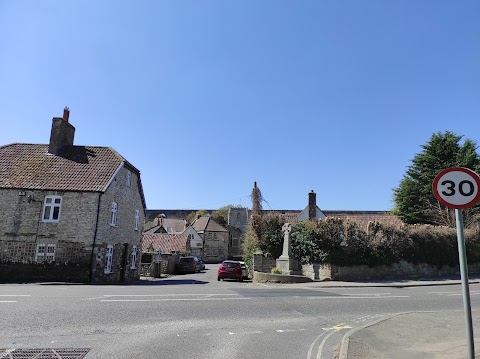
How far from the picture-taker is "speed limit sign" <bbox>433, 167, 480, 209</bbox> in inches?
A: 199

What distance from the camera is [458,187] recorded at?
5129mm

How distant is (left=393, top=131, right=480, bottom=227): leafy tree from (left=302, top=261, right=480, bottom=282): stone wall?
9681 millimetres

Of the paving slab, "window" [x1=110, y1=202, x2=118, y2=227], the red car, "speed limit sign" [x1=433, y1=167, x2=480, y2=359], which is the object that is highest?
"window" [x1=110, y1=202, x2=118, y2=227]

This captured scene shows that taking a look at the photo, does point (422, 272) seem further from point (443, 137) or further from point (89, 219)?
point (89, 219)

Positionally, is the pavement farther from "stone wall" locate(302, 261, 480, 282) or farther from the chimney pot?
the chimney pot

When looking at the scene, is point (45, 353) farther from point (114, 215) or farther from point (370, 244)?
point (370, 244)

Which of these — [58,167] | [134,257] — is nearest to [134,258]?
[134,257]

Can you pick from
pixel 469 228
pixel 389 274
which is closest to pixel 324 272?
pixel 389 274

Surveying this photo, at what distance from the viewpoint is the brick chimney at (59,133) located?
90.6 feet

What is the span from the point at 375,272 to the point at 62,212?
67.3 ft

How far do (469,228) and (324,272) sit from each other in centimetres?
1404

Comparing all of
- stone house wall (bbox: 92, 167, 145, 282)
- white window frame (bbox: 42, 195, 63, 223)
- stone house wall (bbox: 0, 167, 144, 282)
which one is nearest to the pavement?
stone house wall (bbox: 0, 167, 144, 282)

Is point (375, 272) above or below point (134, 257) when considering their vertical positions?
below

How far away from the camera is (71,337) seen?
24.0 ft
